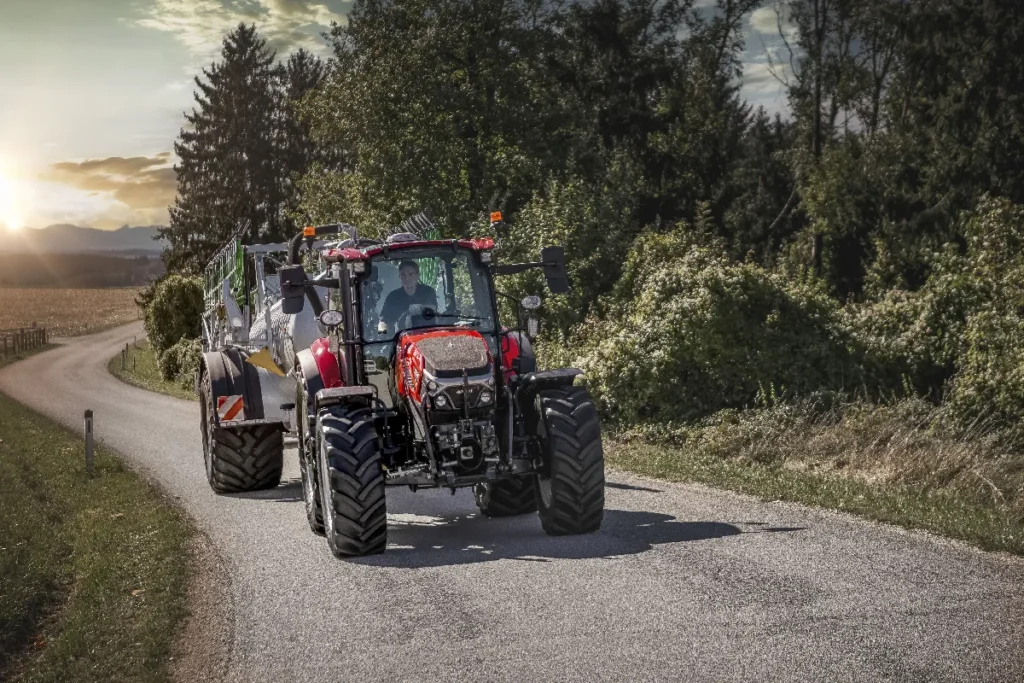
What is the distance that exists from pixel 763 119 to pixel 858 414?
145 feet

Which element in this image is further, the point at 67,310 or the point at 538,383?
the point at 67,310

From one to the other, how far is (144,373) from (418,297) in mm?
41946

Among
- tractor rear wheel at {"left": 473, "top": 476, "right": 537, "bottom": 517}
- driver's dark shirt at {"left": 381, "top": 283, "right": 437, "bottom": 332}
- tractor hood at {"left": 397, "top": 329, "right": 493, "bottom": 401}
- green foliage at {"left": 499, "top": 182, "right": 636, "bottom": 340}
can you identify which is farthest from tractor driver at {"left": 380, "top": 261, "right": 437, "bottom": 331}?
green foliage at {"left": 499, "top": 182, "right": 636, "bottom": 340}

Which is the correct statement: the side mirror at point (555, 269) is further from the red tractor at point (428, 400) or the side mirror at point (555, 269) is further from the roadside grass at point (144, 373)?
the roadside grass at point (144, 373)

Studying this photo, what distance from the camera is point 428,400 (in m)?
10.9

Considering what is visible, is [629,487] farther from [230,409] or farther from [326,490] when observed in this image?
[230,409]

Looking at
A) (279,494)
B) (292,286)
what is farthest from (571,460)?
(279,494)

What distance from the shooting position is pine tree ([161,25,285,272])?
66.8 m

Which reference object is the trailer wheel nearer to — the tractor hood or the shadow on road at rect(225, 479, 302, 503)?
the shadow on road at rect(225, 479, 302, 503)

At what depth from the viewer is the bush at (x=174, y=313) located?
45500 mm

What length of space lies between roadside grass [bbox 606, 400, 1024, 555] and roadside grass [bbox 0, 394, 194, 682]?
6.43m

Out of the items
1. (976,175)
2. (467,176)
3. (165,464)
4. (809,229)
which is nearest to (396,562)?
Answer: (165,464)

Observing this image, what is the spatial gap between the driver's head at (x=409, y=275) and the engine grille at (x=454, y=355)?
2.72 ft

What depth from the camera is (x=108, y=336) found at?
270 feet
